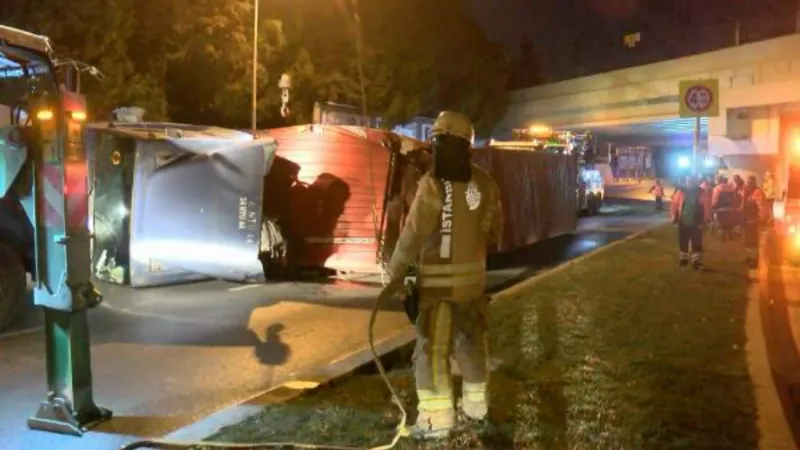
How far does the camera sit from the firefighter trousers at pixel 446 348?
4801 mm

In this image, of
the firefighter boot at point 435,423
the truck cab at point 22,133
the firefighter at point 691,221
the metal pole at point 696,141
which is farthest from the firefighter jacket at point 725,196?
the firefighter boot at point 435,423

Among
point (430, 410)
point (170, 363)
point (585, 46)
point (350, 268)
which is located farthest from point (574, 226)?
point (585, 46)

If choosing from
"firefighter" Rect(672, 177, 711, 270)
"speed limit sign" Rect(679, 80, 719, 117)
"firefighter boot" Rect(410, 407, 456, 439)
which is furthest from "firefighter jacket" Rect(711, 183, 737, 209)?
"firefighter boot" Rect(410, 407, 456, 439)

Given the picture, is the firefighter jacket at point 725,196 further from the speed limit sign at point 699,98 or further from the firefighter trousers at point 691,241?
the speed limit sign at point 699,98

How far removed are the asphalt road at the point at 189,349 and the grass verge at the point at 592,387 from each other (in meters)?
0.89

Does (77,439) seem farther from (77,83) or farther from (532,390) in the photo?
(532,390)

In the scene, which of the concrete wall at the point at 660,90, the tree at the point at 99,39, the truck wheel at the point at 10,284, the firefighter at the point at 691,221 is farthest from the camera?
the concrete wall at the point at 660,90

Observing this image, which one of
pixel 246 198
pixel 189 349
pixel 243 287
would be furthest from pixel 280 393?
pixel 243 287

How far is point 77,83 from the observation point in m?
5.52

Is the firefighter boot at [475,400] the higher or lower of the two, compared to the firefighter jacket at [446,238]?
lower

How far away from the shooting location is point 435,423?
4855mm

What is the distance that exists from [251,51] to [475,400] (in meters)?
17.1

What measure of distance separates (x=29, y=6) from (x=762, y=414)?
48.6 feet

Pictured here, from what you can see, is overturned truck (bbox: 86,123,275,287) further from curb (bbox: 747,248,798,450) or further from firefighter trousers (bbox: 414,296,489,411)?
firefighter trousers (bbox: 414,296,489,411)
